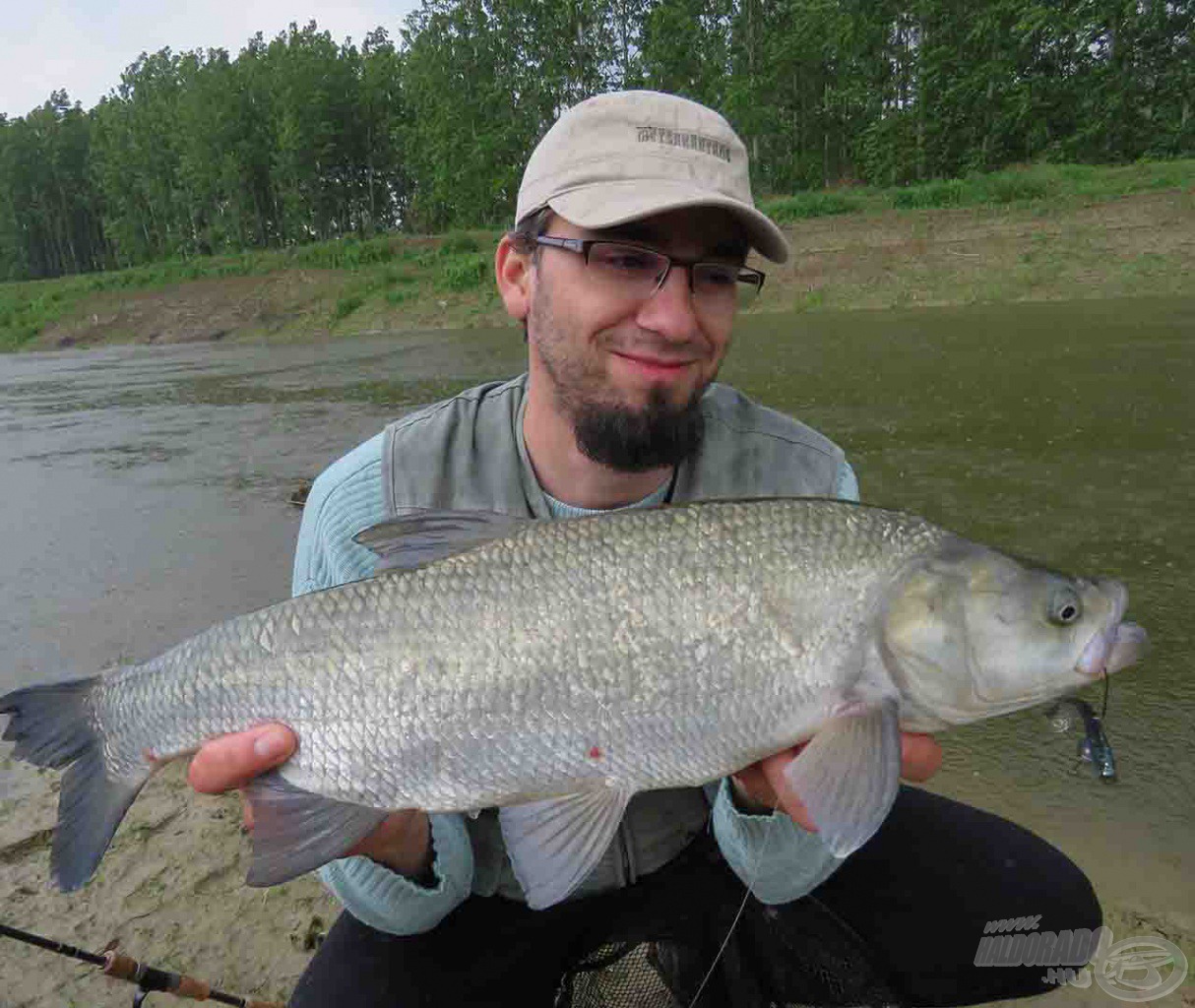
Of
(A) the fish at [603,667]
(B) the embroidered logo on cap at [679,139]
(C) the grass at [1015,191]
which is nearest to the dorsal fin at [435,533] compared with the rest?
(A) the fish at [603,667]

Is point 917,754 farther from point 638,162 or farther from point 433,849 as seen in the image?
point 638,162

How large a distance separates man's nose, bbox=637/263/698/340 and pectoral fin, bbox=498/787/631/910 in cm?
97

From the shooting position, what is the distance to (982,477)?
18.8 feet

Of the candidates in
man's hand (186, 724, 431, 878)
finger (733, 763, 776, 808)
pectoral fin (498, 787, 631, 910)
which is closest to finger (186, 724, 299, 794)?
man's hand (186, 724, 431, 878)

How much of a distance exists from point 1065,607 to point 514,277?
4.71ft

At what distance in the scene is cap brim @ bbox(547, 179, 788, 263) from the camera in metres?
1.83

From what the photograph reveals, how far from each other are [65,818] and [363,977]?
28.4 inches

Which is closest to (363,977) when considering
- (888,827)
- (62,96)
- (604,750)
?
(604,750)

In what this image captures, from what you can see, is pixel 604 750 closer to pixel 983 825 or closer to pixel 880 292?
pixel 983 825

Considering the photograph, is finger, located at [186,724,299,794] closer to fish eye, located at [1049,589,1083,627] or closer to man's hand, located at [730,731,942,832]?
man's hand, located at [730,731,942,832]

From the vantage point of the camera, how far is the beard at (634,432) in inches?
76.9

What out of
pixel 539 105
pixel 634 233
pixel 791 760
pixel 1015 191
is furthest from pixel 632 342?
pixel 539 105

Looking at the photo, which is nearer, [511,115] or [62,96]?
[511,115]

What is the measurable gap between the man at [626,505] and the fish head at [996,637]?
445 millimetres
